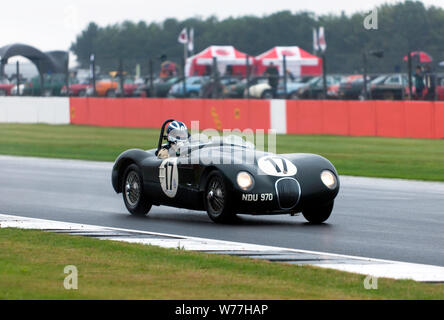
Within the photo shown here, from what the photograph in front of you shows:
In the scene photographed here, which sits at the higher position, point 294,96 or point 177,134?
point 294,96

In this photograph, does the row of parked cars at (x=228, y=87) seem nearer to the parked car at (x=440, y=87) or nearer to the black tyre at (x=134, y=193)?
the parked car at (x=440, y=87)

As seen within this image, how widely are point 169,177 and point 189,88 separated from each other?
81.7ft

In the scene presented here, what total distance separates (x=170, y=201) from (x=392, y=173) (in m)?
7.92

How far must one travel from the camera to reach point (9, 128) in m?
38.2

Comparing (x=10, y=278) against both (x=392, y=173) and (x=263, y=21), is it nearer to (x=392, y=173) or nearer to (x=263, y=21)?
(x=392, y=173)

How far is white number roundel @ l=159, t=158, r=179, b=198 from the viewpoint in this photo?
42.5 feet

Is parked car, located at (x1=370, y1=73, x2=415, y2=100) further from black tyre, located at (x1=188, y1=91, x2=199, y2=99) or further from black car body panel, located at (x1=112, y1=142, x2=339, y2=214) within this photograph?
black car body panel, located at (x1=112, y1=142, x2=339, y2=214)

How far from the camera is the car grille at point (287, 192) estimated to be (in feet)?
39.1

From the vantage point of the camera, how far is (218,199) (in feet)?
40.4

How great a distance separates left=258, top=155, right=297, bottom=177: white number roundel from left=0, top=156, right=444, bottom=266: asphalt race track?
0.62m

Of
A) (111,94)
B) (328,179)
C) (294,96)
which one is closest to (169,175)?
(328,179)

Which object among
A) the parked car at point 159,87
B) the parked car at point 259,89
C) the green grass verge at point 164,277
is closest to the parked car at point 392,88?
the parked car at point 259,89

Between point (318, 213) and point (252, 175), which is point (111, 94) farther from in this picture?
point (252, 175)
